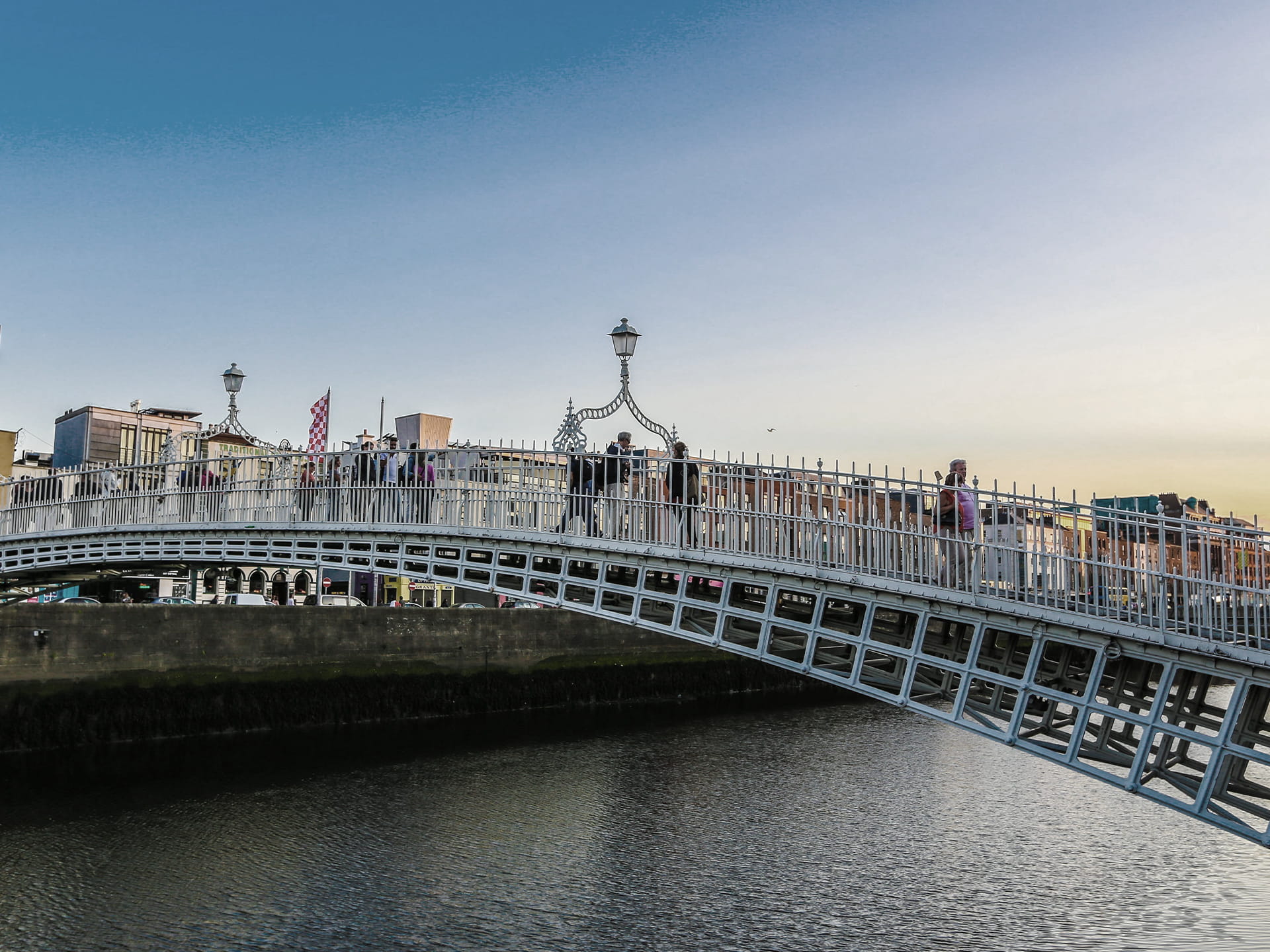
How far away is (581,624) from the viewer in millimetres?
31219

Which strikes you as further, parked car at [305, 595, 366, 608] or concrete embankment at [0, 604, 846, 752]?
parked car at [305, 595, 366, 608]

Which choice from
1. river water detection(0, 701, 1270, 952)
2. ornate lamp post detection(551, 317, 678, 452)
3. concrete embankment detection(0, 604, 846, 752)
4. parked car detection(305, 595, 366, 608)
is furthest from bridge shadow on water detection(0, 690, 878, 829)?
ornate lamp post detection(551, 317, 678, 452)

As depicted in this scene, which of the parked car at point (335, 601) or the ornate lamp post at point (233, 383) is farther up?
the ornate lamp post at point (233, 383)

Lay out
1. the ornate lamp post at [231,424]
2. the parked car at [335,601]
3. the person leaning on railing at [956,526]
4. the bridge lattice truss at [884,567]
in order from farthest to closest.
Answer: the parked car at [335,601] → the ornate lamp post at [231,424] → the person leaning on railing at [956,526] → the bridge lattice truss at [884,567]

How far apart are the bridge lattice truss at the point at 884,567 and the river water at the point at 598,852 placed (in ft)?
8.78

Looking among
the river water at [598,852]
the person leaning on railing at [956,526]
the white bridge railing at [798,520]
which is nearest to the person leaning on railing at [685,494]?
the white bridge railing at [798,520]

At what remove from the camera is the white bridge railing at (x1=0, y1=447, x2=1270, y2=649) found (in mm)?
9000

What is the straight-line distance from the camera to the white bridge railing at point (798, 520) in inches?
354

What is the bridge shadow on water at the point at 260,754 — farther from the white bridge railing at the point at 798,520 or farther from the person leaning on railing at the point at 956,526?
the person leaning on railing at the point at 956,526

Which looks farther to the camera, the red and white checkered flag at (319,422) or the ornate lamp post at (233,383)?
the red and white checkered flag at (319,422)

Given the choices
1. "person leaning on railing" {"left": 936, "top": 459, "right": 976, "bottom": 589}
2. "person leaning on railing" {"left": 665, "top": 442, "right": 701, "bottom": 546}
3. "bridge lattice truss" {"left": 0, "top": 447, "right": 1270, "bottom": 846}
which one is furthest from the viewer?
"person leaning on railing" {"left": 665, "top": 442, "right": 701, "bottom": 546}

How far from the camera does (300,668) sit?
26.0 meters

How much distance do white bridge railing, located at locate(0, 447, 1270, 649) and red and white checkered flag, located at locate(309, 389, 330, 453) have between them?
644 centimetres

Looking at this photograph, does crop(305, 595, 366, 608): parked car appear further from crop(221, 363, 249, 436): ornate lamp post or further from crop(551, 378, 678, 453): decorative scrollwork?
crop(551, 378, 678, 453): decorative scrollwork
